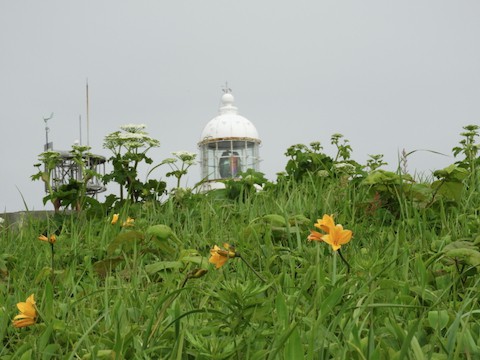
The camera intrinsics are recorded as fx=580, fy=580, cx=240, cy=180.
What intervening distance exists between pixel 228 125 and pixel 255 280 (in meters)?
20.7

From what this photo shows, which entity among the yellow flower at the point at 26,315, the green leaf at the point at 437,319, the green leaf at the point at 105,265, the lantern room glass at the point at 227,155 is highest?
the lantern room glass at the point at 227,155

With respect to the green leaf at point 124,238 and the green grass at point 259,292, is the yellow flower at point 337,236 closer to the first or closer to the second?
the green grass at point 259,292

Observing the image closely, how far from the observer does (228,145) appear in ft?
76.0

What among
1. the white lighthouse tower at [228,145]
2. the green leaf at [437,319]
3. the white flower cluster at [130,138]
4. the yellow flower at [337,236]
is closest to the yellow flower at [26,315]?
the yellow flower at [337,236]

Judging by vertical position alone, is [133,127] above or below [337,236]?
above

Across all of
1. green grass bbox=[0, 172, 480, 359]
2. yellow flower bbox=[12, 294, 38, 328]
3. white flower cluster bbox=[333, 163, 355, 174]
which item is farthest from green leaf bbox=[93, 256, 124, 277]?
white flower cluster bbox=[333, 163, 355, 174]

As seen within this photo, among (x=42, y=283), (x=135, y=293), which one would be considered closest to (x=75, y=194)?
(x=42, y=283)

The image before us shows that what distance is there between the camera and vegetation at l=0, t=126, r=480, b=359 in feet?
4.89

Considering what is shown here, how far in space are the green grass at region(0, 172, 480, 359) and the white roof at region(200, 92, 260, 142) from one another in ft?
61.3

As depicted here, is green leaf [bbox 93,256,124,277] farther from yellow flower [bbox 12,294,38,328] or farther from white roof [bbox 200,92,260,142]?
white roof [bbox 200,92,260,142]

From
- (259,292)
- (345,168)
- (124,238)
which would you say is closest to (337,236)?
(259,292)

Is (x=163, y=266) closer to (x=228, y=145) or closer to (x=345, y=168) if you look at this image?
(x=345, y=168)

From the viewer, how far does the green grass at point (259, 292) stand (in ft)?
4.83

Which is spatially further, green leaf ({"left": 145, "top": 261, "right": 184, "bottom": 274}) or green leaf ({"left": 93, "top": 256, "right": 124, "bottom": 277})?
green leaf ({"left": 93, "top": 256, "right": 124, "bottom": 277})
